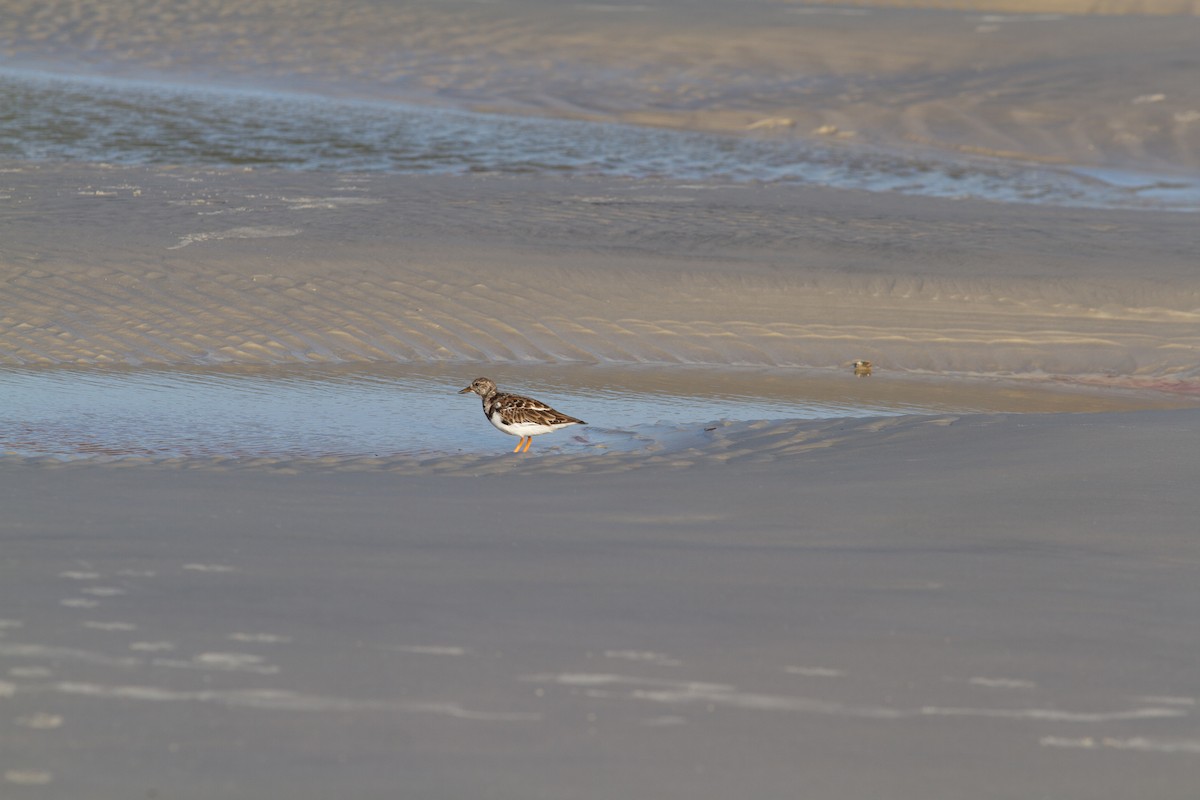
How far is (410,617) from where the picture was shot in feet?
11.4

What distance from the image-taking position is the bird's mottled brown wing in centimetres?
596

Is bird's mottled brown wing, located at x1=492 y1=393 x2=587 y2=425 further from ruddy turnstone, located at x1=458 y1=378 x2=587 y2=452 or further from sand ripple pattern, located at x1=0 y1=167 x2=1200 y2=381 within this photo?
sand ripple pattern, located at x1=0 y1=167 x2=1200 y2=381

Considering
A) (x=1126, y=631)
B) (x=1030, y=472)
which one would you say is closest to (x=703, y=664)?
(x=1126, y=631)

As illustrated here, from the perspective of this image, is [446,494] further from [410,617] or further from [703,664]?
[703,664]

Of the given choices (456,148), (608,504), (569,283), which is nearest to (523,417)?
(608,504)

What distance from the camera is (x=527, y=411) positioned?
596cm

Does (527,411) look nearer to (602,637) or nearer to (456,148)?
(602,637)

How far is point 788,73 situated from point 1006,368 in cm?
1090

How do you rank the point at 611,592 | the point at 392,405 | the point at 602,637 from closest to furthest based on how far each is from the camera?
the point at 602,637
the point at 611,592
the point at 392,405

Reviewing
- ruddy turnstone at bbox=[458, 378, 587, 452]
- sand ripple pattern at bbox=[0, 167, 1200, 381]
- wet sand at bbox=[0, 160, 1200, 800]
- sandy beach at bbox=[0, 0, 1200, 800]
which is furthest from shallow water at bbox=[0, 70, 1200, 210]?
ruddy turnstone at bbox=[458, 378, 587, 452]

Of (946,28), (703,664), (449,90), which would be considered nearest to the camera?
(703,664)

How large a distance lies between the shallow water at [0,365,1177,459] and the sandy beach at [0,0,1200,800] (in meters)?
0.05

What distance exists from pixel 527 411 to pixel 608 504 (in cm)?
130

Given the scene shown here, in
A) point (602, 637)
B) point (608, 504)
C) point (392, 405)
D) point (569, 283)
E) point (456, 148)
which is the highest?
point (456, 148)
